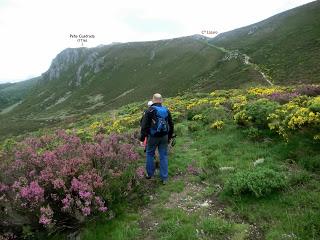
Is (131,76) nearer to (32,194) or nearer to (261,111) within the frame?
(261,111)

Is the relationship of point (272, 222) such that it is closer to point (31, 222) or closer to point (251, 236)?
point (251, 236)

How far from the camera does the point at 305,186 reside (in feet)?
25.6

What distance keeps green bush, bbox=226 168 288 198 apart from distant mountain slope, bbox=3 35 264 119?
4450 cm

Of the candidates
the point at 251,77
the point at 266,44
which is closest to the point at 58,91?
the point at 266,44

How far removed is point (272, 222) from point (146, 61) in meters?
139

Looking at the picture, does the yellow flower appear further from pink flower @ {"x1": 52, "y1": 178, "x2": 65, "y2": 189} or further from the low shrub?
pink flower @ {"x1": 52, "y1": 178, "x2": 65, "y2": 189}

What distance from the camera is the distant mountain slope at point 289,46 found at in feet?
169

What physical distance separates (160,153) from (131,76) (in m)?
123

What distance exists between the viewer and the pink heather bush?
22.5 ft

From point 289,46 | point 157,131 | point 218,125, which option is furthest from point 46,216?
point 289,46

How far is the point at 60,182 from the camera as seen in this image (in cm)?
710

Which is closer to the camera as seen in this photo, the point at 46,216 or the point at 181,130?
the point at 46,216


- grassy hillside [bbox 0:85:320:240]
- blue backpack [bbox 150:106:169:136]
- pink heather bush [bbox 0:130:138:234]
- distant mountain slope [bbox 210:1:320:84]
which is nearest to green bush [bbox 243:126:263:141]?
grassy hillside [bbox 0:85:320:240]

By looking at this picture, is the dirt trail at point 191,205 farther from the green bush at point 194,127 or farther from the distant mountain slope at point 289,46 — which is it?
the distant mountain slope at point 289,46
